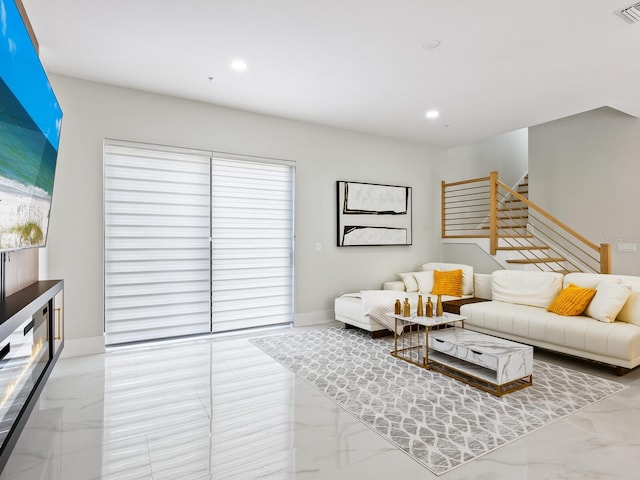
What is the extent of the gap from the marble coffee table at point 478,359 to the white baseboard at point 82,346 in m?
3.17

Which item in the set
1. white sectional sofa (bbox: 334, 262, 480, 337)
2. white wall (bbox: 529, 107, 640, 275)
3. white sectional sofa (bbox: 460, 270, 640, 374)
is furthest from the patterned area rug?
white wall (bbox: 529, 107, 640, 275)

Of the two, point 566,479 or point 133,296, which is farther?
point 133,296

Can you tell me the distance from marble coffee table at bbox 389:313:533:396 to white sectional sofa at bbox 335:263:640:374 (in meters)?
0.73

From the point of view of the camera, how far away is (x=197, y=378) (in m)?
3.20

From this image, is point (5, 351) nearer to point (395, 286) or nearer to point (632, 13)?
point (632, 13)

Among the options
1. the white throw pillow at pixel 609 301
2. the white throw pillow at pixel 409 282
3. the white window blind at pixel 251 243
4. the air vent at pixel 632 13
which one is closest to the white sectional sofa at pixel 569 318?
the white throw pillow at pixel 609 301

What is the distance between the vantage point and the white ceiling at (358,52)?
2660mm

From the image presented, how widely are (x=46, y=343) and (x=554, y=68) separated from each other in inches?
190

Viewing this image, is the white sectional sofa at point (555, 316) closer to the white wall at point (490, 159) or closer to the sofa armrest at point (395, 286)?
the sofa armrest at point (395, 286)

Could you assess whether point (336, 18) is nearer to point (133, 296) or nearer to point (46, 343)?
point (46, 343)

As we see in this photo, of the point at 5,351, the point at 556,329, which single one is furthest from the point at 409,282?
the point at 5,351

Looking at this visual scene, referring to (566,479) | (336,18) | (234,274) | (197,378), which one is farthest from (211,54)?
(566,479)

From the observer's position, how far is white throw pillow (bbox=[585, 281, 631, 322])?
3383 mm

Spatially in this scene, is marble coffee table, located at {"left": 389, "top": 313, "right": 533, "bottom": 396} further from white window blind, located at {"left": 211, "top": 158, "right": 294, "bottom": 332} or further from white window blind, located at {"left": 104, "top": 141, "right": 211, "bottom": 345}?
white window blind, located at {"left": 104, "top": 141, "right": 211, "bottom": 345}
